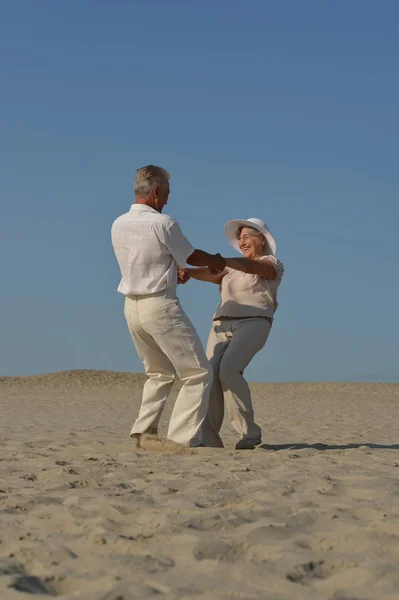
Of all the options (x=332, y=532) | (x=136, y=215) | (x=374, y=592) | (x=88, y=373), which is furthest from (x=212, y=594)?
(x=88, y=373)

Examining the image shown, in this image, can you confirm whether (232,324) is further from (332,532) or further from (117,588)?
(117,588)

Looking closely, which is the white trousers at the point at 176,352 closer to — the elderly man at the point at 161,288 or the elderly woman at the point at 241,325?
the elderly man at the point at 161,288

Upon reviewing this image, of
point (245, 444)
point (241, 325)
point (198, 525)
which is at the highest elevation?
point (241, 325)

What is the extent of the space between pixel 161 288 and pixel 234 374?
3.78 feet

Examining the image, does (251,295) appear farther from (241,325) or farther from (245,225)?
(245,225)

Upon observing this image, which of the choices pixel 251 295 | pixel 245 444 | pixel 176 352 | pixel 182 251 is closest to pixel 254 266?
pixel 251 295

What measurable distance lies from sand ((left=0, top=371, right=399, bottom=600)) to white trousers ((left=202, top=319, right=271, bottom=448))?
465mm

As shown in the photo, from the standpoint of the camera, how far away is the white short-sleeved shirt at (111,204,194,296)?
5.90 meters

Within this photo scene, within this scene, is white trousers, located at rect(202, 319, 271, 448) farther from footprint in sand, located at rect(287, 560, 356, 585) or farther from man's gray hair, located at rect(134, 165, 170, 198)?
footprint in sand, located at rect(287, 560, 356, 585)

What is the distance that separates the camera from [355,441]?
892cm

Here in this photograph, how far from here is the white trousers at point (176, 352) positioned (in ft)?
19.5

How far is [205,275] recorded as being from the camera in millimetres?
7164

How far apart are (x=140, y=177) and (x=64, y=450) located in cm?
252

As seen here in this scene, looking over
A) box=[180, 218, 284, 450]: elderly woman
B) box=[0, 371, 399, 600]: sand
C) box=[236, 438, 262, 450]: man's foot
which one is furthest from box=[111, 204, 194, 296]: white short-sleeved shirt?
box=[236, 438, 262, 450]: man's foot
